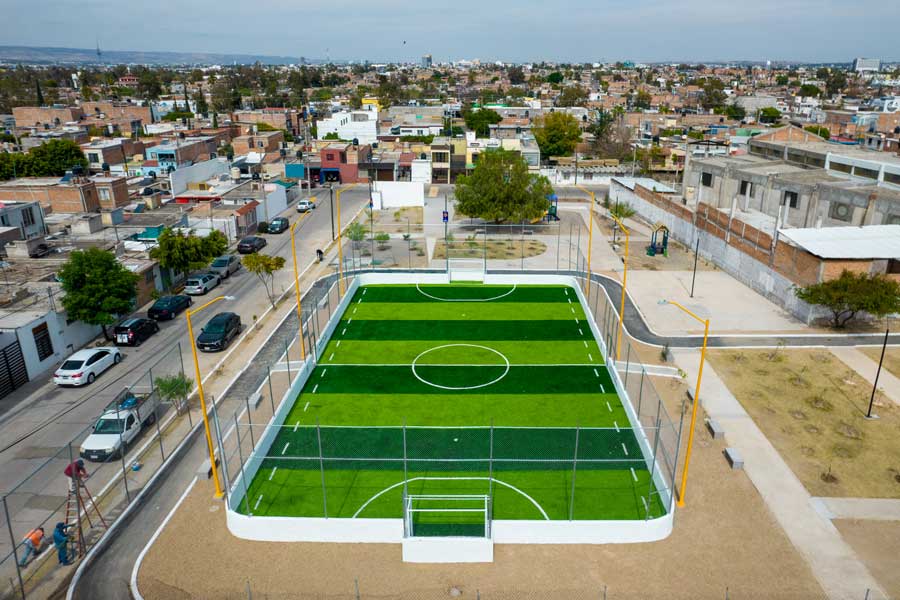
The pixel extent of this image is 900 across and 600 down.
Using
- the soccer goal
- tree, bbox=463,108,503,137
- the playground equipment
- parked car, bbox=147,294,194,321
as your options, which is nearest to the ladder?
parked car, bbox=147,294,194,321

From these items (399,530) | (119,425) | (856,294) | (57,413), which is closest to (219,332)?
(57,413)

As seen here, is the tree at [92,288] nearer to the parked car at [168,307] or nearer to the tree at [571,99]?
the parked car at [168,307]

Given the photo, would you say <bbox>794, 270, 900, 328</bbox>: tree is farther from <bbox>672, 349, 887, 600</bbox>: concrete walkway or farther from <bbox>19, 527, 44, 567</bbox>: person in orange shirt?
<bbox>19, 527, 44, 567</bbox>: person in orange shirt

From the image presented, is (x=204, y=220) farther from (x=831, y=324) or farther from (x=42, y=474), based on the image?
(x=831, y=324)

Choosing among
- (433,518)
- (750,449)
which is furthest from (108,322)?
(750,449)

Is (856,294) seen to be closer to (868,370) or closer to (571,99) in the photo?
(868,370)

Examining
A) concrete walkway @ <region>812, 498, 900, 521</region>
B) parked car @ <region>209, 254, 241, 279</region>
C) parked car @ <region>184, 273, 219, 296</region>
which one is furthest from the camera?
parked car @ <region>209, 254, 241, 279</region>

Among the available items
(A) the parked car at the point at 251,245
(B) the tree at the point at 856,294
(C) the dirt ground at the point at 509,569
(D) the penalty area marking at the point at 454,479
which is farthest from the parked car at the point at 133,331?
(B) the tree at the point at 856,294
